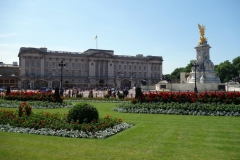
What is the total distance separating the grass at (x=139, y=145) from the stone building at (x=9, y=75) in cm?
8850

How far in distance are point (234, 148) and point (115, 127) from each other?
490cm

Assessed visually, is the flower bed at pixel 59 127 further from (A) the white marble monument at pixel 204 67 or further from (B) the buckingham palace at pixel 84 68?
(B) the buckingham palace at pixel 84 68

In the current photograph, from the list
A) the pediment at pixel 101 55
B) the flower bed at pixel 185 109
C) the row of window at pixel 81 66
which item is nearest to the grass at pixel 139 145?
the flower bed at pixel 185 109

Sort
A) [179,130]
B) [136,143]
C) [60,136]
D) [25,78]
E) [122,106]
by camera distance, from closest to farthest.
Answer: [136,143], [60,136], [179,130], [122,106], [25,78]

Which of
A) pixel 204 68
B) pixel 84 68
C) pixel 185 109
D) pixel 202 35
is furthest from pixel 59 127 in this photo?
pixel 84 68

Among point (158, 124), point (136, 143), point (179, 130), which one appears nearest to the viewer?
point (136, 143)

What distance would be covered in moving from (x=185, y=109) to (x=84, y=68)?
3495 inches

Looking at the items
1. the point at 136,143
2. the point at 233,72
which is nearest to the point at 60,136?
the point at 136,143

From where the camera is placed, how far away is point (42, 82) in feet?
310

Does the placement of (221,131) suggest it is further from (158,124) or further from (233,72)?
(233,72)

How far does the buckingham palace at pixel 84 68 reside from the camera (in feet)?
301

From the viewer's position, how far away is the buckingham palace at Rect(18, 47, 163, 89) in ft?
301

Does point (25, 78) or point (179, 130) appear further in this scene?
point (25, 78)

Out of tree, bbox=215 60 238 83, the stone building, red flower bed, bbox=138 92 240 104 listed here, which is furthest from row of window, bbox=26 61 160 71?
red flower bed, bbox=138 92 240 104
